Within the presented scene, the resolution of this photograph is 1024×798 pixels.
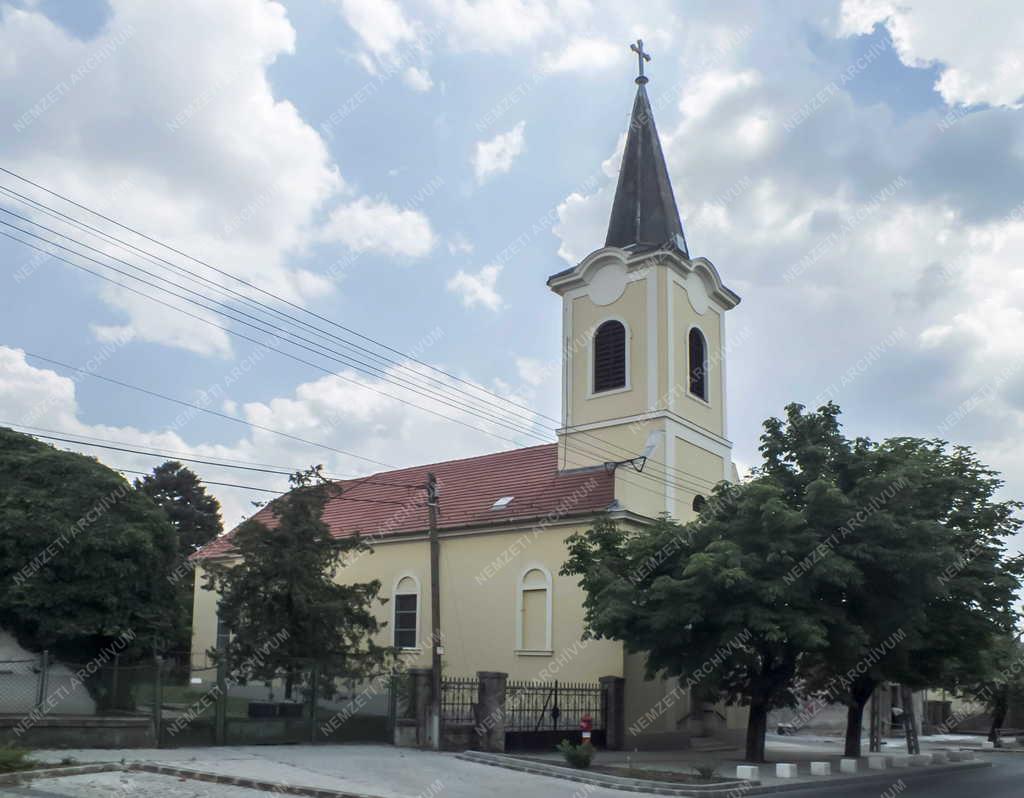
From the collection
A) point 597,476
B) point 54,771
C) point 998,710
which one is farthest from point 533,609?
point 998,710

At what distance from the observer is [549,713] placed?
82.0ft

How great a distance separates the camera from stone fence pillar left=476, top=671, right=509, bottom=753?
2273cm

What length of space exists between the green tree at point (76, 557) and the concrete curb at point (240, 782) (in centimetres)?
520

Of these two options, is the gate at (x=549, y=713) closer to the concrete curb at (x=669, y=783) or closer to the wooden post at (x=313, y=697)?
the concrete curb at (x=669, y=783)

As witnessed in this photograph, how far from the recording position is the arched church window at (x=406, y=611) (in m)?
33.2

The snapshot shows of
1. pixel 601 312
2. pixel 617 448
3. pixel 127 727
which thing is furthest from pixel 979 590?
pixel 127 727

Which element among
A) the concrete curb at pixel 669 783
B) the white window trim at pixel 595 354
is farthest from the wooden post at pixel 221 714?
the white window trim at pixel 595 354

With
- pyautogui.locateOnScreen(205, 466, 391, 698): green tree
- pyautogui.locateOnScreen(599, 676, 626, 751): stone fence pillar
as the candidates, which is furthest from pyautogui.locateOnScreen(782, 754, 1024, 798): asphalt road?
pyautogui.locateOnScreen(205, 466, 391, 698): green tree

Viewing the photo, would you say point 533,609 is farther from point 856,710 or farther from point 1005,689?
point 1005,689

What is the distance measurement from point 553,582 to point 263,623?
30.1ft

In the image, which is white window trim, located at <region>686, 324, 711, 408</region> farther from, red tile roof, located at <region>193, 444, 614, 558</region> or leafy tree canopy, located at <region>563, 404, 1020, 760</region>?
leafy tree canopy, located at <region>563, 404, 1020, 760</region>

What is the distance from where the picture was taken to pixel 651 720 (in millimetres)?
26969

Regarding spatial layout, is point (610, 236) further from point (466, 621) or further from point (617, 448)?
point (466, 621)

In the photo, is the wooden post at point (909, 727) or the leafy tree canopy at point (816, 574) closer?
Result: the leafy tree canopy at point (816, 574)
